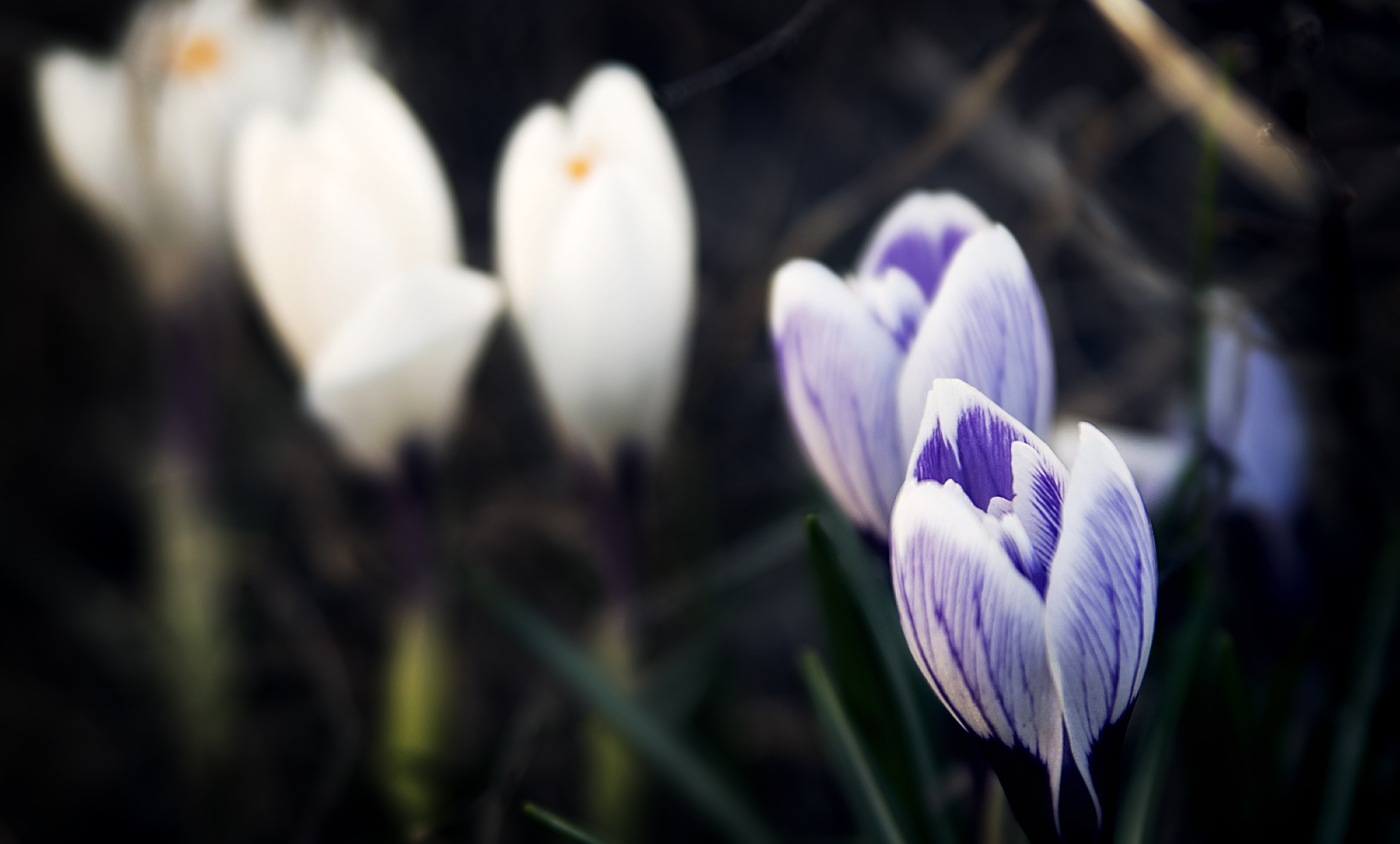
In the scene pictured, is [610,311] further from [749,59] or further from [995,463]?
[995,463]

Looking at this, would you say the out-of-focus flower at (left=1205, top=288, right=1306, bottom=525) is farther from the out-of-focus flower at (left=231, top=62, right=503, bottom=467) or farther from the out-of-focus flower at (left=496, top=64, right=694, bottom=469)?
the out-of-focus flower at (left=231, top=62, right=503, bottom=467)

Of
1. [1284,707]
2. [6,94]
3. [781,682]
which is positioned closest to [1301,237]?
[1284,707]

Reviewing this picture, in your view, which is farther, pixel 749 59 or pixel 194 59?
pixel 194 59

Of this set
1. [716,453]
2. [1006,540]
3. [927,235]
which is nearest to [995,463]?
[1006,540]

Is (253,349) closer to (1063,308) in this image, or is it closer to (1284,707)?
(1063,308)

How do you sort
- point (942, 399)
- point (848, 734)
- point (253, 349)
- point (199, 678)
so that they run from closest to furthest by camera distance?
point (942, 399)
point (848, 734)
point (199, 678)
point (253, 349)

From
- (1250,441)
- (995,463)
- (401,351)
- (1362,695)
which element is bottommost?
(1362,695)

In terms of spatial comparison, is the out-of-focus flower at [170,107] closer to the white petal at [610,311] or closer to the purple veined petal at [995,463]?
the white petal at [610,311]

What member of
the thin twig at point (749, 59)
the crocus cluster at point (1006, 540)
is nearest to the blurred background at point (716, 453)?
the thin twig at point (749, 59)
